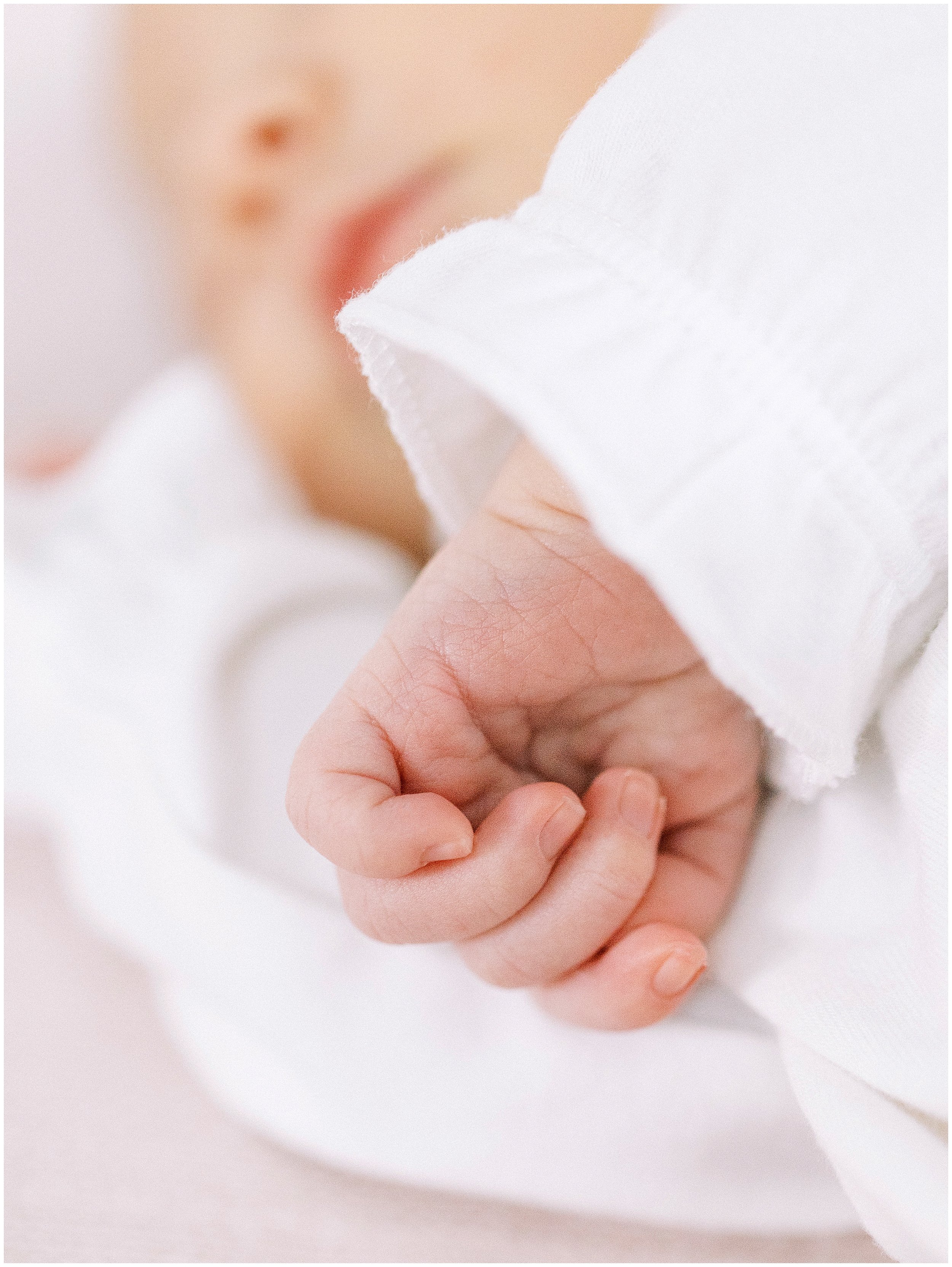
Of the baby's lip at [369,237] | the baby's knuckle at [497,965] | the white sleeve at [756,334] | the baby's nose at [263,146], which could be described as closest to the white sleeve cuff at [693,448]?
the white sleeve at [756,334]

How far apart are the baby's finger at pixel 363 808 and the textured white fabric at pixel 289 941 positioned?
0.12 metres

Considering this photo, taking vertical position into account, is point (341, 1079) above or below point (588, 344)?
→ below

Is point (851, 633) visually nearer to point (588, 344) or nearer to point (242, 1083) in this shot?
point (588, 344)

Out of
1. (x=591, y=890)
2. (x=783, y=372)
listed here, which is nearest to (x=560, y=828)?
(x=591, y=890)

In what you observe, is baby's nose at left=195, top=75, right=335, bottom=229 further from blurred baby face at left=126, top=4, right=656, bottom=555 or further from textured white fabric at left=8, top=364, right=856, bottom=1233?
textured white fabric at left=8, top=364, right=856, bottom=1233

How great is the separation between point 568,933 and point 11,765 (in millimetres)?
388

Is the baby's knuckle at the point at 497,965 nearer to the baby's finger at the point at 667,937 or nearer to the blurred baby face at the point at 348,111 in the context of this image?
the baby's finger at the point at 667,937

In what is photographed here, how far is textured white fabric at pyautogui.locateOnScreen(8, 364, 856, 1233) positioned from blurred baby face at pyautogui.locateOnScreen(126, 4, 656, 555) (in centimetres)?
12

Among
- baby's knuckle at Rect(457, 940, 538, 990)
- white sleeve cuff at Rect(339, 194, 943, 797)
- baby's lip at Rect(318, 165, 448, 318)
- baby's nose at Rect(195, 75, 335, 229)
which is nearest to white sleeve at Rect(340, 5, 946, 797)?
white sleeve cuff at Rect(339, 194, 943, 797)

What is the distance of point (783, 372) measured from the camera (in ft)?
0.86

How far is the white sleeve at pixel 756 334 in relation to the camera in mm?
253

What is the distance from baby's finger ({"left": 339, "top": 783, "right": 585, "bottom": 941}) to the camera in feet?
0.96

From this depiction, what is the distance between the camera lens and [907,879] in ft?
1.04

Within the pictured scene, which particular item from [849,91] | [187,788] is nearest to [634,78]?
[849,91]
